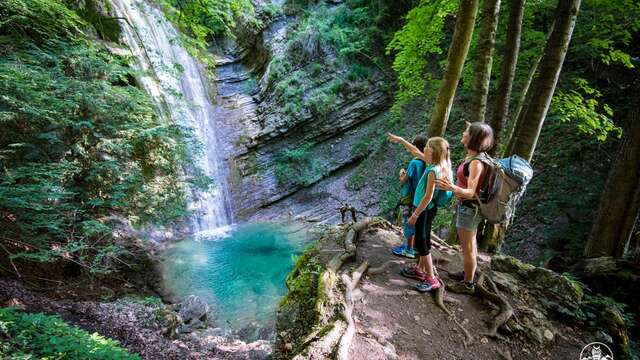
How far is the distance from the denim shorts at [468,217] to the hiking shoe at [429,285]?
27.8 inches

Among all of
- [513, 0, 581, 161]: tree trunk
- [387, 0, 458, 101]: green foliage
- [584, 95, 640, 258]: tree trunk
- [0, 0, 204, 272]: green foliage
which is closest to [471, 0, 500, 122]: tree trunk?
[513, 0, 581, 161]: tree trunk

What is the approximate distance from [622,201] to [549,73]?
7.13 feet

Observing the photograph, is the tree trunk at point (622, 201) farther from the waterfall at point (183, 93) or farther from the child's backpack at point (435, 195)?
the waterfall at point (183, 93)

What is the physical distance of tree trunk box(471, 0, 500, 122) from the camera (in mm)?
4598

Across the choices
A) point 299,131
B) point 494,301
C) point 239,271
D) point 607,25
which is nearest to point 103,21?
point 239,271

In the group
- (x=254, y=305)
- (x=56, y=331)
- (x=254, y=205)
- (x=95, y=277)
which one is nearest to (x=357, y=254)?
(x=56, y=331)

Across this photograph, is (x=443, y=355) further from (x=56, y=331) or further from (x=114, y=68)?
(x=114, y=68)

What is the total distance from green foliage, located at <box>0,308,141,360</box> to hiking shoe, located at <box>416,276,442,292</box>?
2.99 m

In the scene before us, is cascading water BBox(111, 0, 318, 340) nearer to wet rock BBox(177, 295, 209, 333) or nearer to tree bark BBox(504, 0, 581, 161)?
wet rock BBox(177, 295, 209, 333)

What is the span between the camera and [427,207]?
3338 mm

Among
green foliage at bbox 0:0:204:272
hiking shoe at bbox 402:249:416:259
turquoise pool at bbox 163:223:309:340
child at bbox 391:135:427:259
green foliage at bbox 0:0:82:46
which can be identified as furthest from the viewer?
turquoise pool at bbox 163:223:309:340

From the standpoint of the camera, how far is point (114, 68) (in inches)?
236

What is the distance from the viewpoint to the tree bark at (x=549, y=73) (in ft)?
14.5

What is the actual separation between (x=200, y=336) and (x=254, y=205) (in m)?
8.92
